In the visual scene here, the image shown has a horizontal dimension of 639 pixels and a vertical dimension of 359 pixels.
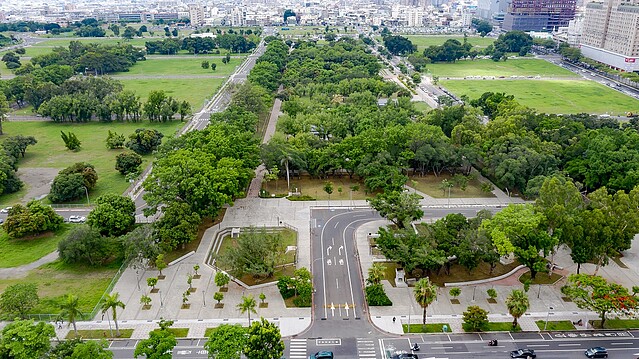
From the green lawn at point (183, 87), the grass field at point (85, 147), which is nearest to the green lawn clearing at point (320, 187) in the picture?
the grass field at point (85, 147)

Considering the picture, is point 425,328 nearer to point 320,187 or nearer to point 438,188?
point 438,188

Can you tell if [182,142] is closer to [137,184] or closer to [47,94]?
[137,184]

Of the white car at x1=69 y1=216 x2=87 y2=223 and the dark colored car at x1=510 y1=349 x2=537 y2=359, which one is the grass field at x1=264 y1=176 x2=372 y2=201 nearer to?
the white car at x1=69 y1=216 x2=87 y2=223

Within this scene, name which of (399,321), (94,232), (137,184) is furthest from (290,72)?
(399,321)

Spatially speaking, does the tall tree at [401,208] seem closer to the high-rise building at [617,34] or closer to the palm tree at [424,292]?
the palm tree at [424,292]

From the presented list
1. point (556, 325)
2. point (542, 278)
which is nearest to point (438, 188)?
point (542, 278)
